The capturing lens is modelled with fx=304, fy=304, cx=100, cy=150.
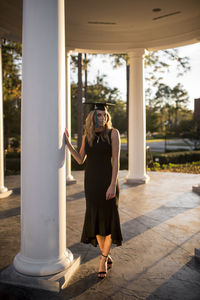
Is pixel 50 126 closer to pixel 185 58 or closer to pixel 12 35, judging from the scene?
pixel 12 35

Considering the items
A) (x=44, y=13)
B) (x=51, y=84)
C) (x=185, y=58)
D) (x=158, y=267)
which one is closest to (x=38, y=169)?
(x=51, y=84)

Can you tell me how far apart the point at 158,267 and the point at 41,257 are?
263cm

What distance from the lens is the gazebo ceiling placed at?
480 inches

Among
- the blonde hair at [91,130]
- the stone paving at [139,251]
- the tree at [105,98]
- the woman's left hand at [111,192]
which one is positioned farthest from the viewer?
the tree at [105,98]

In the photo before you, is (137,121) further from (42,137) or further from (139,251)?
(42,137)

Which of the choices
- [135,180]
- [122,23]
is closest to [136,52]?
[122,23]

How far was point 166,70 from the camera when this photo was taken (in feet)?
120

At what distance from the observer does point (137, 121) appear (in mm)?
17984

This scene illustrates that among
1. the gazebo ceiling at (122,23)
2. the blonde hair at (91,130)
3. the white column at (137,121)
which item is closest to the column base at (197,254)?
the blonde hair at (91,130)

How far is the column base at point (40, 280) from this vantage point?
18.8ft

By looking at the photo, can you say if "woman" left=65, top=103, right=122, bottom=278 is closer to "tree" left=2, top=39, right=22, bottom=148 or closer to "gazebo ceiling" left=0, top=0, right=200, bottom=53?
"gazebo ceiling" left=0, top=0, right=200, bottom=53

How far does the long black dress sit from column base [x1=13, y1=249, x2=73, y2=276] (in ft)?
2.91

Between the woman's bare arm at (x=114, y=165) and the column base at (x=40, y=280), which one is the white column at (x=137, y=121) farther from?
the column base at (x=40, y=280)

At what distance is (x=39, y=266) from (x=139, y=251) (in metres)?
2.83
